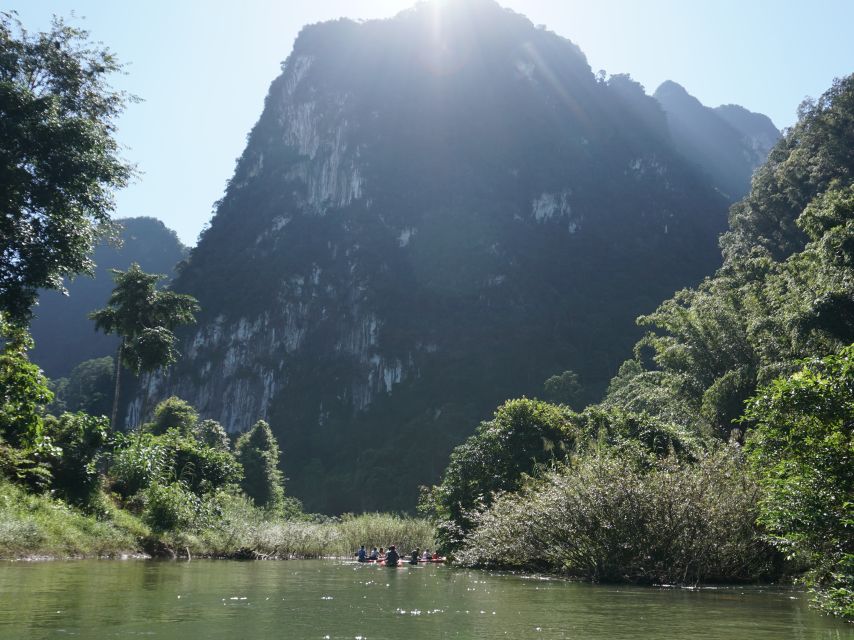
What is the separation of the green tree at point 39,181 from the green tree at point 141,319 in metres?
14.4

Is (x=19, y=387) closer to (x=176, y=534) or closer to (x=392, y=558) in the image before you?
(x=176, y=534)

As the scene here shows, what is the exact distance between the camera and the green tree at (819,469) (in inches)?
319

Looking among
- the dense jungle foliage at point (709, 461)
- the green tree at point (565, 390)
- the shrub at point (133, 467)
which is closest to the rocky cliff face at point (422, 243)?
the green tree at point (565, 390)

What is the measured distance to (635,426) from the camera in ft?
78.4

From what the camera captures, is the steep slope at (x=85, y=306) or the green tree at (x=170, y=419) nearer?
the green tree at (x=170, y=419)

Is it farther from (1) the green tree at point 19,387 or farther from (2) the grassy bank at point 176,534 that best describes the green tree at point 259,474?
(1) the green tree at point 19,387

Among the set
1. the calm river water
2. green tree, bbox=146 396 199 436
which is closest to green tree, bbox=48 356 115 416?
green tree, bbox=146 396 199 436

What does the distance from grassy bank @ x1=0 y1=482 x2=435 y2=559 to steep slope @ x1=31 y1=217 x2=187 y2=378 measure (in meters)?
123

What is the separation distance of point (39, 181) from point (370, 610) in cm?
1393

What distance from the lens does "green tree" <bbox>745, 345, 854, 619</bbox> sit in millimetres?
8102

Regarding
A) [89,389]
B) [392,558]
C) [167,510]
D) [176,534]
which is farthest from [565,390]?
[89,389]

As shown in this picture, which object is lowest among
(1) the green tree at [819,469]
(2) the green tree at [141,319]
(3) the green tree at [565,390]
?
(1) the green tree at [819,469]

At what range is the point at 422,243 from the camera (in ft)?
413

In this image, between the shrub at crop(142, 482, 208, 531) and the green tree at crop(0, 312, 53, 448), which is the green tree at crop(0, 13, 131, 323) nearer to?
the green tree at crop(0, 312, 53, 448)
